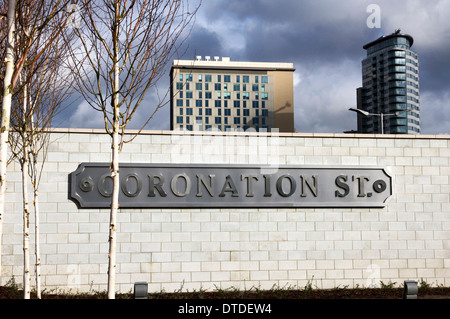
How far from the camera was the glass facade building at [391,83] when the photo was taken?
138 metres

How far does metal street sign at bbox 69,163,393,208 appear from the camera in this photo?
1305 cm

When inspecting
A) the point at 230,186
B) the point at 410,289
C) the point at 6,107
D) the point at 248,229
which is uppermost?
the point at 6,107

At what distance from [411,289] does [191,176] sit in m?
5.79

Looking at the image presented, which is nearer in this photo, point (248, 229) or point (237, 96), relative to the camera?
point (248, 229)

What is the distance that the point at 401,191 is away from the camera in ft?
46.5

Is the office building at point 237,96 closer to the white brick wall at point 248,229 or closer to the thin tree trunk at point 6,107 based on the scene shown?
the white brick wall at point 248,229

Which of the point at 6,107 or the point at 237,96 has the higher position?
the point at 237,96

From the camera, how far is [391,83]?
138 m

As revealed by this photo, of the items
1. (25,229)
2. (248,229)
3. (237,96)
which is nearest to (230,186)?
(248,229)

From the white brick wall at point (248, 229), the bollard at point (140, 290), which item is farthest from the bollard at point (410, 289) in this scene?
the bollard at point (140, 290)

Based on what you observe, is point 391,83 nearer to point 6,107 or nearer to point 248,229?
point 248,229

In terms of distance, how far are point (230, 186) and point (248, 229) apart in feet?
3.91

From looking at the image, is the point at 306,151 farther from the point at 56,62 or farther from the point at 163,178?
the point at 56,62

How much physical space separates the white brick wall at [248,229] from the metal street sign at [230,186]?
0.64 ft
